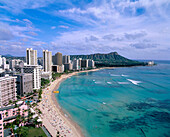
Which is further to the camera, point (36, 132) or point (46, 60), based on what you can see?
point (46, 60)

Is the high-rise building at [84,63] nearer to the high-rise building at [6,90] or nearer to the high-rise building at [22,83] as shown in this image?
the high-rise building at [22,83]


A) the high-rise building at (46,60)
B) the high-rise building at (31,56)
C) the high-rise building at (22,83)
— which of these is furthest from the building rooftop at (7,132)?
the high-rise building at (46,60)

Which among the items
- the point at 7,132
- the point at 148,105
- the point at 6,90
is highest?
the point at 6,90

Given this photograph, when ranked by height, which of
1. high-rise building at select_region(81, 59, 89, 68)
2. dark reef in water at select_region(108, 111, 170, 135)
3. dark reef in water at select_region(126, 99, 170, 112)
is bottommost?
dark reef in water at select_region(108, 111, 170, 135)

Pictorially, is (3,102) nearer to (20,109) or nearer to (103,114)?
(20,109)

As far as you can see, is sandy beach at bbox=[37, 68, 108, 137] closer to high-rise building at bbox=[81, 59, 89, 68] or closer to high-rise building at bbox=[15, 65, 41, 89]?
high-rise building at bbox=[15, 65, 41, 89]

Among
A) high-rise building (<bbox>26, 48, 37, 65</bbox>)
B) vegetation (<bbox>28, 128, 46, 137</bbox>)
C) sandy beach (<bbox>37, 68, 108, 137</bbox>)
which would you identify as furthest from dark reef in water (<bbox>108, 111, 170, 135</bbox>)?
high-rise building (<bbox>26, 48, 37, 65</bbox>)

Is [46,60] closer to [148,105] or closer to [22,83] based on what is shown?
[22,83]

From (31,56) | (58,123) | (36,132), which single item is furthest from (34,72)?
(31,56)

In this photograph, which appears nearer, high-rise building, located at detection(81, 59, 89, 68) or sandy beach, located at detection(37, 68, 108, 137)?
sandy beach, located at detection(37, 68, 108, 137)
